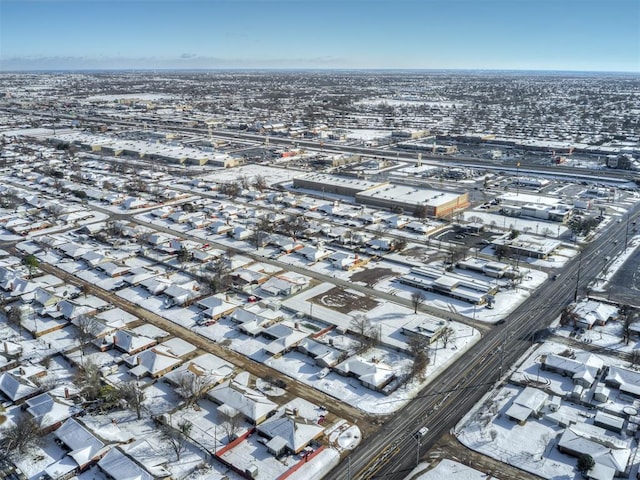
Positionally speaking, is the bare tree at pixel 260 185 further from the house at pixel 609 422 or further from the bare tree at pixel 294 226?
the house at pixel 609 422

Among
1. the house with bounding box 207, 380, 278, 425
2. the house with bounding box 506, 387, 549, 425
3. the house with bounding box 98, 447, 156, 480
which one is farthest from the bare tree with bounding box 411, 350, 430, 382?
the house with bounding box 98, 447, 156, 480

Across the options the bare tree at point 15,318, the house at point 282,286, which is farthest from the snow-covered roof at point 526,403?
the bare tree at point 15,318

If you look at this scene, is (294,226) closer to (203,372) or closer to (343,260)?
(343,260)

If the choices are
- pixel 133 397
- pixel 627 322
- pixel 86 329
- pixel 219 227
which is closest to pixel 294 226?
pixel 219 227

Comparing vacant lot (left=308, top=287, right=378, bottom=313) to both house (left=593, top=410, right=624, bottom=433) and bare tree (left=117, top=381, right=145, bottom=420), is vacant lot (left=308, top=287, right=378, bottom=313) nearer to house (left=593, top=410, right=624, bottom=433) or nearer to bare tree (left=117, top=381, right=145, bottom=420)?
bare tree (left=117, top=381, right=145, bottom=420)

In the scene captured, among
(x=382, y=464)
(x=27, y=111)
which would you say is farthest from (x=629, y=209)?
(x=27, y=111)

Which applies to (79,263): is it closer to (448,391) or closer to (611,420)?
(448,391)

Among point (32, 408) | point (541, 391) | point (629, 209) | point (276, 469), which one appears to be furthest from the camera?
point (629, 209)
